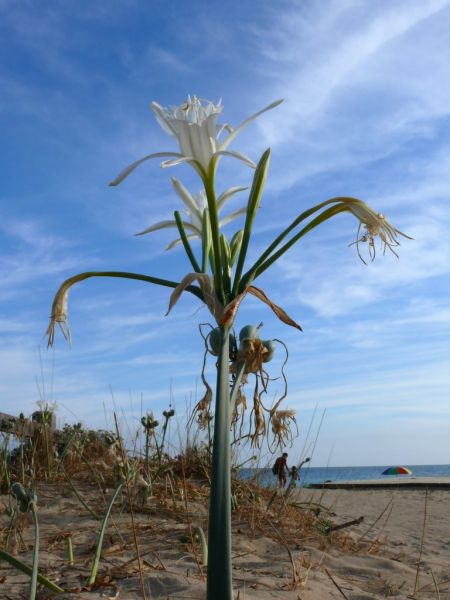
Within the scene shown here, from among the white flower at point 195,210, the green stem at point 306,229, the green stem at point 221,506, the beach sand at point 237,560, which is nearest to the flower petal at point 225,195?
the white flower at point 195,210

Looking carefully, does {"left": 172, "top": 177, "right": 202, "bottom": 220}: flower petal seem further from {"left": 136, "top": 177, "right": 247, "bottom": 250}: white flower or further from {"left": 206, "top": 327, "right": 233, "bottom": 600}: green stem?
{"left": 206, "top": 327, "right": 233, "bottom": 600}: green stem

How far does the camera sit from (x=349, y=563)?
10.2 feet

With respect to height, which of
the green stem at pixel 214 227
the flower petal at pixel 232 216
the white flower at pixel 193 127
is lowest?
the green stem at pixel 214 227

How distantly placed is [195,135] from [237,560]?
1.92m

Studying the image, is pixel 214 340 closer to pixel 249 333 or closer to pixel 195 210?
pixel 249 333

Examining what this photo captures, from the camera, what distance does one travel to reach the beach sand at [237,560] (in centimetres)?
224

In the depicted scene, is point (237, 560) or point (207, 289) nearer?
point (207, 289)

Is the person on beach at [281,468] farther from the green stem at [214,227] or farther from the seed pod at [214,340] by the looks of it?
the green stem at [214,227]

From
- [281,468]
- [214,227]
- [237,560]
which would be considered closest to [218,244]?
[214,227]

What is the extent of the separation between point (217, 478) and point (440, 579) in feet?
6.70

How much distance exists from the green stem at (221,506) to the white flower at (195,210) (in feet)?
1.86

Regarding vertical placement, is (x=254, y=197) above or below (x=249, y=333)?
above

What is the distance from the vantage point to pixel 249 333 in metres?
1.98

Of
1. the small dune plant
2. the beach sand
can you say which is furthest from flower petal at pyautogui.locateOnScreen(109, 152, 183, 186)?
the beach sand
